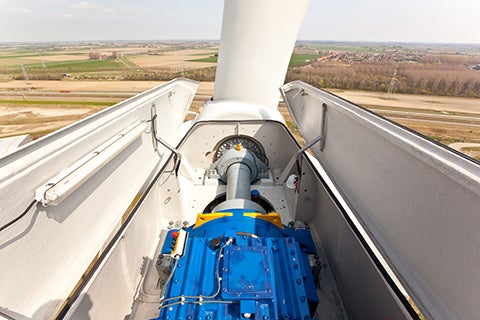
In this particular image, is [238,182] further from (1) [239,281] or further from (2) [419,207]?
(2) [419,207]

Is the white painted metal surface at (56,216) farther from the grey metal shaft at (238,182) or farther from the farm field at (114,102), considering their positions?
the farm field at (114,102)

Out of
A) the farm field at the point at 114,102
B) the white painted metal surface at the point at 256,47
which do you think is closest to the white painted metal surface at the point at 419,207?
the white painted metal surface at the point at 256,47

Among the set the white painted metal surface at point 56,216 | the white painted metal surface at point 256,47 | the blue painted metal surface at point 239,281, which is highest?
the white painted metal surface at point 256,47

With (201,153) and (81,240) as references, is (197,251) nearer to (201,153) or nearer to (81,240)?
(81,240)

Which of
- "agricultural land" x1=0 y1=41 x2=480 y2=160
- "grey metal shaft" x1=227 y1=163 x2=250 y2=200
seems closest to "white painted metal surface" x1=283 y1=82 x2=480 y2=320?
"grey metal shaft" x1=227 y1=163 x2=250 y2=200

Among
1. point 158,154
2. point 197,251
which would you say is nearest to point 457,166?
point 197,251
